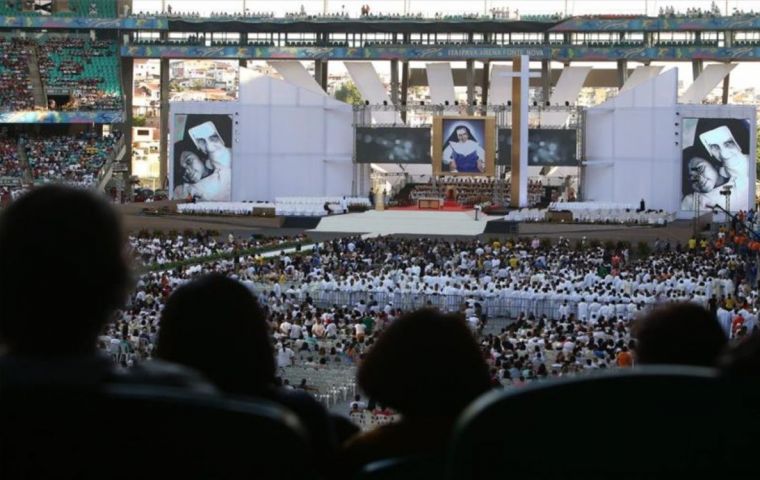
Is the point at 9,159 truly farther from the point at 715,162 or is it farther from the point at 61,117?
the point at 715,162

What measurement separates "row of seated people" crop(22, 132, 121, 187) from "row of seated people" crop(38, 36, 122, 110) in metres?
1.77

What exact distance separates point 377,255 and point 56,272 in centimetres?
3660

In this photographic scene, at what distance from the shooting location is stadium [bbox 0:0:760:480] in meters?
2.20

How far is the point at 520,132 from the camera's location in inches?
2218

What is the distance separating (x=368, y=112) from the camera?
63.0m

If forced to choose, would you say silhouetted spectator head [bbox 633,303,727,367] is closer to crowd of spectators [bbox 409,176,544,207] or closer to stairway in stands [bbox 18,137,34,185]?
crowd of spectators [bbox 409,176,544,207]

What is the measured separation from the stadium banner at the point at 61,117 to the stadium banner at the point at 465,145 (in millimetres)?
19658

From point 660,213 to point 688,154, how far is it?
538 cm

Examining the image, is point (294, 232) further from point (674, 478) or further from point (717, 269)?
point (674, 478)

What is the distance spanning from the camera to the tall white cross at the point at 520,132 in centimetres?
5600

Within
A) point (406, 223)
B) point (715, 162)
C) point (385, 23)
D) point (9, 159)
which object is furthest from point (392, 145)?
point (9, 159)

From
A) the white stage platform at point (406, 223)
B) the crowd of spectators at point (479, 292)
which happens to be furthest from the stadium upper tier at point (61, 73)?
the crowd of spectators at point (479, 292)

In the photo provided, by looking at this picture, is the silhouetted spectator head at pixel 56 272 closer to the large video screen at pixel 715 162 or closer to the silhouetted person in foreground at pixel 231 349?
the silhouetted person in foreground at pixel 231 349

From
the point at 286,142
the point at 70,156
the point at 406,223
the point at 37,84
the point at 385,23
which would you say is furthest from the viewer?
the point at 385,23
